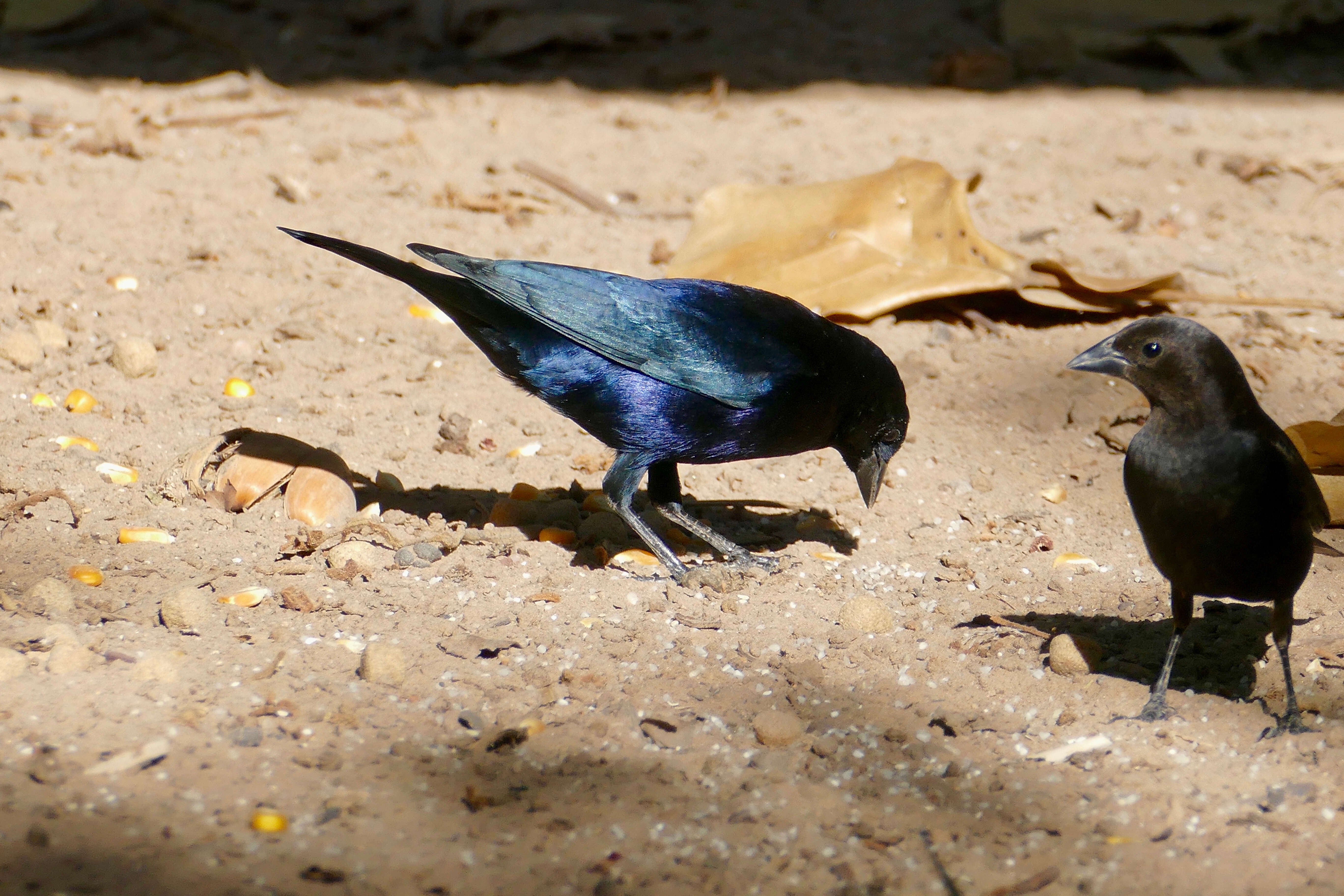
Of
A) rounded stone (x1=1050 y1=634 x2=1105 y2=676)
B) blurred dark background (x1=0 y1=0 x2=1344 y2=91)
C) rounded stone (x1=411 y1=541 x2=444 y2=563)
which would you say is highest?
blurred dark background (x1=0 y1=0 x2=1344 y2=91)

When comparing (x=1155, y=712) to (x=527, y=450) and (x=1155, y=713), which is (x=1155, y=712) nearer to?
(x=1155, y=713)

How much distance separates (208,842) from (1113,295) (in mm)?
4174

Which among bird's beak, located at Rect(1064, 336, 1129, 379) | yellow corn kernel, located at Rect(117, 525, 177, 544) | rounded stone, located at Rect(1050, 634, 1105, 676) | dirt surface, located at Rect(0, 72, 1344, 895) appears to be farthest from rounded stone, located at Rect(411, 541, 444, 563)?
bird's beak, located at Rect(1064, 336, 1129, 379)

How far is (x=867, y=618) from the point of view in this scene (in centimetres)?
332

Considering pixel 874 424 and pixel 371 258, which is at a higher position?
pixel 371 258

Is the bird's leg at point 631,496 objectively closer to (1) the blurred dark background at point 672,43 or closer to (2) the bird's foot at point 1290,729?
(2) the bird's foot at point 1290,729

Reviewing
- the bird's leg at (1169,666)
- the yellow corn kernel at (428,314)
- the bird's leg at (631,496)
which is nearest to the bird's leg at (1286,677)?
the bird's leg at (1169,666)

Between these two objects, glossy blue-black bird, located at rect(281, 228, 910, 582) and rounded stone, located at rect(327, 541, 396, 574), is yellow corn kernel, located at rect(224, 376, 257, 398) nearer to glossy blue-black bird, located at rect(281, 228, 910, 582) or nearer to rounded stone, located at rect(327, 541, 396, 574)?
glossy blue-black bird, located at rect(281, 228, 910, 582)

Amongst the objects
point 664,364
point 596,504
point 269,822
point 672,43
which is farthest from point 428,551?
point 672,43

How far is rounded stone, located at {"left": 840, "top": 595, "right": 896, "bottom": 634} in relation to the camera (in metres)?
3.32

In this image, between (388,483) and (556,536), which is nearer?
(556,536)

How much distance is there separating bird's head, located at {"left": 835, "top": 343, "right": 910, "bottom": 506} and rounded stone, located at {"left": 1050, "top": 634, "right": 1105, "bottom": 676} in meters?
0.94

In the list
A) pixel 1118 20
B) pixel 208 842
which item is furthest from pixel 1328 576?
pixel 1118 20

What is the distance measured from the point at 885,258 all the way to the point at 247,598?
3.07 meters
